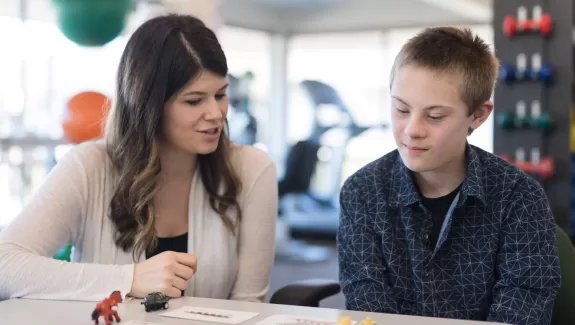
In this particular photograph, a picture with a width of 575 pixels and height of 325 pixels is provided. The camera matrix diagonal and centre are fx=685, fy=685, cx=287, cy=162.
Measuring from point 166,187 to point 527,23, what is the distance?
8.91 feet

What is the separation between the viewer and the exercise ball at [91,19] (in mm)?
2654

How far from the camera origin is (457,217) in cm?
142

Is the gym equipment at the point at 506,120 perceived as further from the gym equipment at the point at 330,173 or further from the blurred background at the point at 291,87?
the gym equipment at the point at 330,173

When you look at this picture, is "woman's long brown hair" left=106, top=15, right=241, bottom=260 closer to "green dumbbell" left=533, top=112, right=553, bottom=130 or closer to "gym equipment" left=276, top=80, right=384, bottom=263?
"green dumbbell" left=533, top=112, right=553, bottom=130

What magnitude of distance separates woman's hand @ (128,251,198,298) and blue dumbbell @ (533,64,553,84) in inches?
113

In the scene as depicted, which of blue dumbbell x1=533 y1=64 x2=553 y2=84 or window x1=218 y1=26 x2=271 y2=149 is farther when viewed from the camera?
window x1=218 y1=26 x2=271 y2=149

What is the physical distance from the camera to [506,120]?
12.4ft

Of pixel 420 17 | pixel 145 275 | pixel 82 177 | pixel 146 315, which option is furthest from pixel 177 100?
pixel 420 17

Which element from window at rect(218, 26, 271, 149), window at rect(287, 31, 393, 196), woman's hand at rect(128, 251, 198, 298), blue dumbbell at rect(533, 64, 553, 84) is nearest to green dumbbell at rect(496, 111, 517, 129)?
blue dumbbell at rect(533, 64, 553, 84)

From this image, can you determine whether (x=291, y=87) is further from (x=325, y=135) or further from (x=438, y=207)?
(x=438, y=207)

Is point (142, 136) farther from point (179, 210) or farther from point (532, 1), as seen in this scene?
point (532, 1)

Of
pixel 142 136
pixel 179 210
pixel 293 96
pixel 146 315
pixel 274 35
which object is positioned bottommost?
pixel 146 315

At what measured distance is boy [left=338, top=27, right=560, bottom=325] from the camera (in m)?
1.37

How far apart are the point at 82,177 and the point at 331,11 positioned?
19.8ft
